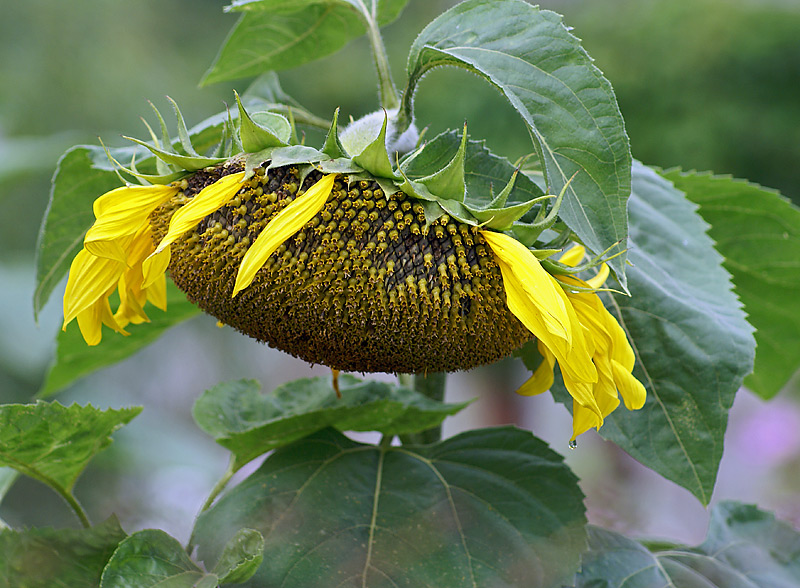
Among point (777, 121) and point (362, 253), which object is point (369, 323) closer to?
point (362, 253)

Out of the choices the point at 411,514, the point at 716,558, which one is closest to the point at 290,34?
the point at 411,514

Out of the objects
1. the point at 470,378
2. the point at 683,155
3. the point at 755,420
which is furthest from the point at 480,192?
the point at 470,378

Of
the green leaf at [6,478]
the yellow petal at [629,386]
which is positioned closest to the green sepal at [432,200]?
the yellow petal at [629,386]

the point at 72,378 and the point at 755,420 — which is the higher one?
the point at 72,378

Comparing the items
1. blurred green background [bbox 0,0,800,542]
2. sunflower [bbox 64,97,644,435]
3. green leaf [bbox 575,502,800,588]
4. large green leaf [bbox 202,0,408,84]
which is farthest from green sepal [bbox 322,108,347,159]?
blurred green background [bbox 0,0,800,542]

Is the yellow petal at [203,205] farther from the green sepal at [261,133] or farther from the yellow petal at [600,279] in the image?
the yellow petal at [600,279]

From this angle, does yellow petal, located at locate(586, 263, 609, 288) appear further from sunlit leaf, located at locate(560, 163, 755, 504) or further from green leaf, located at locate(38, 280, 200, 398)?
green leaf, located at locate(38, 280, 200, 398)
